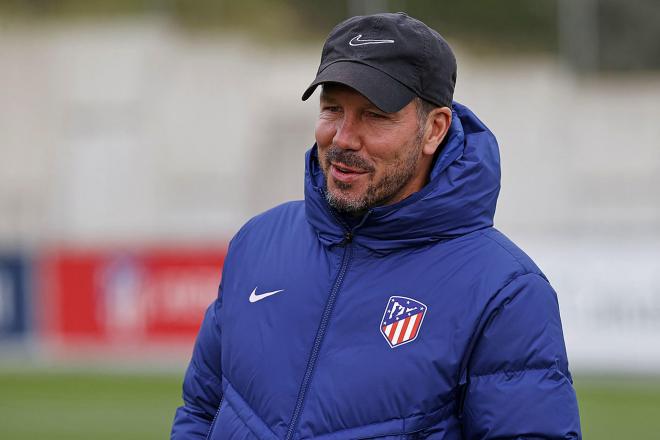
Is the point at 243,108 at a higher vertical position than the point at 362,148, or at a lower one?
lower

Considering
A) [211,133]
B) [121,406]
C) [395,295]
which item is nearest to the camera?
[395,295]

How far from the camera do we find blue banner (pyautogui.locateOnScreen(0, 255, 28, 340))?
501 inches

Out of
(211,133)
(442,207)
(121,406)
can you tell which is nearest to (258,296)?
(442,207)

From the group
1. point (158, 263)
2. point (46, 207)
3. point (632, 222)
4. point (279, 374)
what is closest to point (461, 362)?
point (279, 374)

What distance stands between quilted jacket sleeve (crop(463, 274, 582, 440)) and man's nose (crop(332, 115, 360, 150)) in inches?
16.8

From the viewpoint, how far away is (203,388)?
274 cm

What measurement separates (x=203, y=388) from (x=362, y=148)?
0.70m

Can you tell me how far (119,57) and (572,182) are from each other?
21.8 ft

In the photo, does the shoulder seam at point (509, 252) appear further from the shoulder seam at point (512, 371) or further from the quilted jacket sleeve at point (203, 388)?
the quilted jacket sleeve at point (203, 388)

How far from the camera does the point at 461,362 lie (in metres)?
2.35

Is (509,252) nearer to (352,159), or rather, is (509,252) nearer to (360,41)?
(352,159)

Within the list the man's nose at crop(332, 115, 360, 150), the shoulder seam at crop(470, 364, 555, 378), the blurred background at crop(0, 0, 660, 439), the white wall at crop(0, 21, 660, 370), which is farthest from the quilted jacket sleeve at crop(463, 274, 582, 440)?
the white wall at crop(0, 21, 660, 370)

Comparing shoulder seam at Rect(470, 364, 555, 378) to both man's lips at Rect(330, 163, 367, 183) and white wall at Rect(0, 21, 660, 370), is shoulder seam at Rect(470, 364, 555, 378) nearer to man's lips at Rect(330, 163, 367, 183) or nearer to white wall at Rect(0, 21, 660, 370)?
man's lips at Rect(330, 163, 367, 183)

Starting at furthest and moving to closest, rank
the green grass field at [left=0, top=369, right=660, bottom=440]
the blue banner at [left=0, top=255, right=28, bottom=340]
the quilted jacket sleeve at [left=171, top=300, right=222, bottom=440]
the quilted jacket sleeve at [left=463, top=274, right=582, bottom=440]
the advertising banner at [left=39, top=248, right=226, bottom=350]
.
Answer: the blue banner at [left=0, top=255, right=28, bottom=340]
the advertising banner at [left=39, top=248, right=226, bottom=350]
the green grass field at [left=0, top=369, right=660, bottom=440]
the quilted jacket sleeve at [left=171, top=300, right=222, bottom=440]
the quilted jacket sleeve at [left=463, top=274, right=582, bottom=440]
